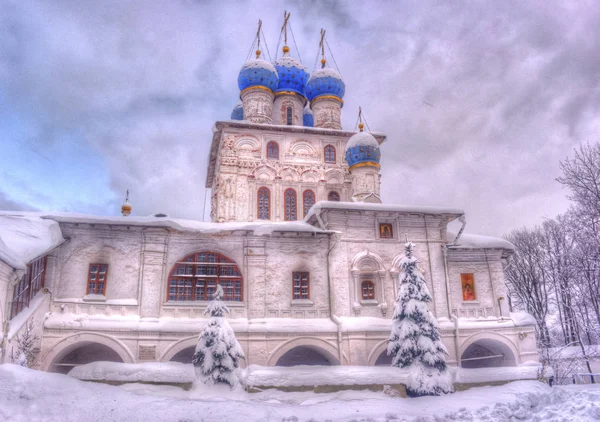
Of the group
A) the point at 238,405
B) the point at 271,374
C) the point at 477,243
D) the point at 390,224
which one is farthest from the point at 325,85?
the point at 238,405

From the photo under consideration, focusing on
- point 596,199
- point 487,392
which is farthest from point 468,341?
point 596,199

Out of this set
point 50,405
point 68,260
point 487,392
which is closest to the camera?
point 50,405

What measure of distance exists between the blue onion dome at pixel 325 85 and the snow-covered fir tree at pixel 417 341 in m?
13.8

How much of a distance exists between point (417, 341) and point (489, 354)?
284 inches

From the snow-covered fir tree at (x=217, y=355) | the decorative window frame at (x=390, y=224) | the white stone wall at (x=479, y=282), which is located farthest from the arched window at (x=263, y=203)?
the snow-covered fir tree at (x=217, y=355)

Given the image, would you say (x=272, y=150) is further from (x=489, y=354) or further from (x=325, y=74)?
(x=489, y=354)

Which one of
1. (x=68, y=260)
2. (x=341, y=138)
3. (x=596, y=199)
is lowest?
(x=68, y=260)

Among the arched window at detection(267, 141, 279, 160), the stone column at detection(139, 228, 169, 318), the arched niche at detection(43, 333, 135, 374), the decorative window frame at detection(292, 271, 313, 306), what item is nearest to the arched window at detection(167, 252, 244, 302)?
the stone column at detection(139, 228, 169, 318)

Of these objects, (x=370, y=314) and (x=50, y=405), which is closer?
(x=50, y=405)

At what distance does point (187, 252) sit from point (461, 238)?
10628 mm

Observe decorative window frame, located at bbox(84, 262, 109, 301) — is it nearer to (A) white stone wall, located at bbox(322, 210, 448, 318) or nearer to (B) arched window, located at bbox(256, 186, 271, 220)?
(A) white stone wall, located at bbox(322, 210, 448, 318)

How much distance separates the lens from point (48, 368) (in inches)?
543

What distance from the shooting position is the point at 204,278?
1609cm

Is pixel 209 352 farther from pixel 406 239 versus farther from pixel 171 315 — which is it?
pixel 406 239
